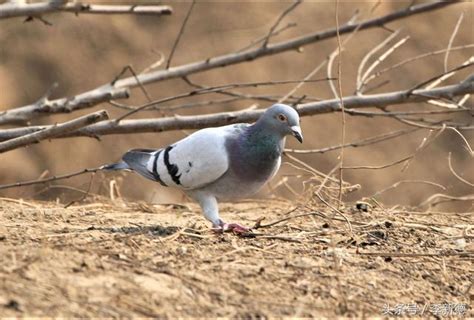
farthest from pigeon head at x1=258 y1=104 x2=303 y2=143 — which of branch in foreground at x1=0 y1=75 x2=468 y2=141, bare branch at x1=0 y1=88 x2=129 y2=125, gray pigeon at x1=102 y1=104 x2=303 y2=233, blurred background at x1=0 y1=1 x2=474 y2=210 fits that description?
blurred background at x1=0 y1=1 x2=474 y2=210

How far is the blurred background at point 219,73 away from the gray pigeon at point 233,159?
461cm

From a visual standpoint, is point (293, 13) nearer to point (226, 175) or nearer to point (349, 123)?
point (349, 123)

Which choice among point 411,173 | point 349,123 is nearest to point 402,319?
point 411,173

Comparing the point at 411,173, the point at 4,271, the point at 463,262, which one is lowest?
the point at 411,173

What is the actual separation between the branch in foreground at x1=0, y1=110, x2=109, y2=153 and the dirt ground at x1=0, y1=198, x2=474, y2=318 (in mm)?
360

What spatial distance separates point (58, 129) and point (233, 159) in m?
0.88

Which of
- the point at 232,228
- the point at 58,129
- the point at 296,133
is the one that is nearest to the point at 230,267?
the point at 232,228

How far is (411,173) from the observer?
10562 mm

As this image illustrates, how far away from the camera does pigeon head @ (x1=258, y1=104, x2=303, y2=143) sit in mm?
4434

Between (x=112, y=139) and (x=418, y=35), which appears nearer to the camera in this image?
(x=112, y=139)

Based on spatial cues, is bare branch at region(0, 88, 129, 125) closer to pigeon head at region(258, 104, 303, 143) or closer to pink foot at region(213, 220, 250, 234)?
pigeon head at region(258, 104, 303, 143)

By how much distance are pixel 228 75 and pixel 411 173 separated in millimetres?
2876

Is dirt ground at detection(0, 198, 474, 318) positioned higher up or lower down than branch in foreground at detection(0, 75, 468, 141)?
lower down

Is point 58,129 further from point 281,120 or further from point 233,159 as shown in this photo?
point 281,120
